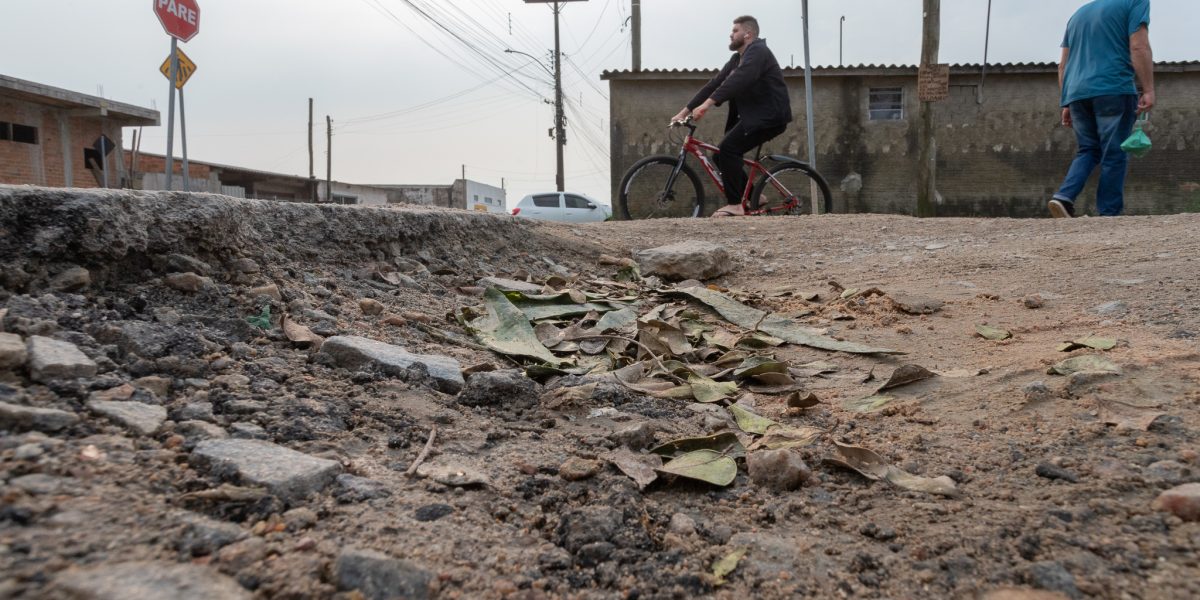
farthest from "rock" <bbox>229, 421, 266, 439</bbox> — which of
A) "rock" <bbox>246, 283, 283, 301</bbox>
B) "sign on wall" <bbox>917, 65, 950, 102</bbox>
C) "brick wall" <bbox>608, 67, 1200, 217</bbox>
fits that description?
"brick wall" <bbox>608, 67, 1200, 217</bbox>

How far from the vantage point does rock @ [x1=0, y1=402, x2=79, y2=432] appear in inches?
43.2

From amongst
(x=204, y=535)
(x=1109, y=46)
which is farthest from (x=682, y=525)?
(x=1109, y=46)

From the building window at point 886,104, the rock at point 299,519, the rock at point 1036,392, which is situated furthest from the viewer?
the building window at point 886,104

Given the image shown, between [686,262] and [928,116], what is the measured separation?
8.46m

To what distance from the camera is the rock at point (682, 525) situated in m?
1.23

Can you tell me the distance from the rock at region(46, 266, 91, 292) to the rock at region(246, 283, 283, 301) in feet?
1.23

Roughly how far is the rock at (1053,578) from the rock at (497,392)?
1.06 metres

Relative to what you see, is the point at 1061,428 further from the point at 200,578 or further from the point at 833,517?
the point at 200,578

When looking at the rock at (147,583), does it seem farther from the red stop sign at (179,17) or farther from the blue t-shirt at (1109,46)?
the red stop sign at (179,17)

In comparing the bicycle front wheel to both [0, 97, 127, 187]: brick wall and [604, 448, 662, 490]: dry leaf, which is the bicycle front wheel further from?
[0, 97, 127, 187]: brick wall

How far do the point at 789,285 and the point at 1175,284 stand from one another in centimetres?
153

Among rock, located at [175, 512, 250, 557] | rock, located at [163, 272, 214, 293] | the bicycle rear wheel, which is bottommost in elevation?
rock, located at [175, 512, 250, 557]

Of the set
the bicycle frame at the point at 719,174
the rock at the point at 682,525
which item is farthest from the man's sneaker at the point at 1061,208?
the rock at the point at 682,525

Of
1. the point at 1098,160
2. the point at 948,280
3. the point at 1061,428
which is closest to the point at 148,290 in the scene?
the point at 1061,428
